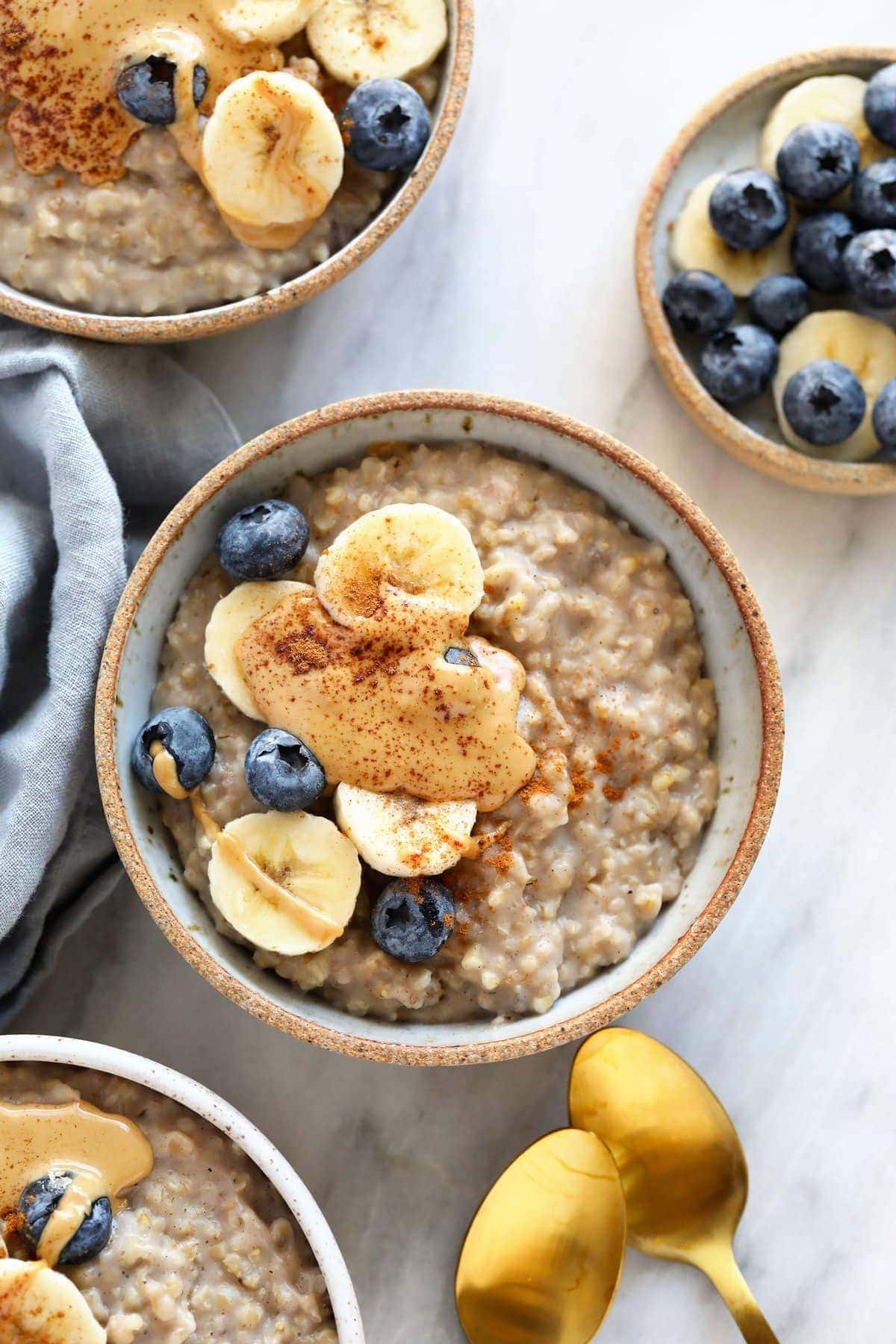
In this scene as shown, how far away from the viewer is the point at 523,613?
196 centimetres

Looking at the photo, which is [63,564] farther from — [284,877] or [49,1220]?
[49,1220]

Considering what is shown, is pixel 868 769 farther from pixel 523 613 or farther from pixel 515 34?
pixel 515 34

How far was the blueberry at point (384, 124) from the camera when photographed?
2.05 metres

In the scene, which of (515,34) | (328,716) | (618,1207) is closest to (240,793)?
(328,716)

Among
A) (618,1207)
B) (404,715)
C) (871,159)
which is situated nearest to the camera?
(404,715)

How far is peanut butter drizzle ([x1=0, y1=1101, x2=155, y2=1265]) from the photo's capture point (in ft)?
6.22

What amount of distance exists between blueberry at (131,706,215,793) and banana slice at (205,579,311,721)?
0.23 ft

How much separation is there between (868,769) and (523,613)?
88 centimetres

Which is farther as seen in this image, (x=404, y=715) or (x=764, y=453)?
(x=764, y=453)

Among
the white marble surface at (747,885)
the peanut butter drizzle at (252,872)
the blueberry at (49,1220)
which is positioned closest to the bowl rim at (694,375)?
the white marble surface at (747,885)

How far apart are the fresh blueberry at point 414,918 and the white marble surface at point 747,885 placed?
1.91 feet

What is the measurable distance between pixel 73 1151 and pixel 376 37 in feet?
5.98

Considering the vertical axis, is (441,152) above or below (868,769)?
above

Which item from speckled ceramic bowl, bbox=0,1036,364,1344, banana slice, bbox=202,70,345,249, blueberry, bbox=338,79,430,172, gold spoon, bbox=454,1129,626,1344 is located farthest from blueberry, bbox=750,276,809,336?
speckled ceramic bowl, bbox=0,1036,364,1344
